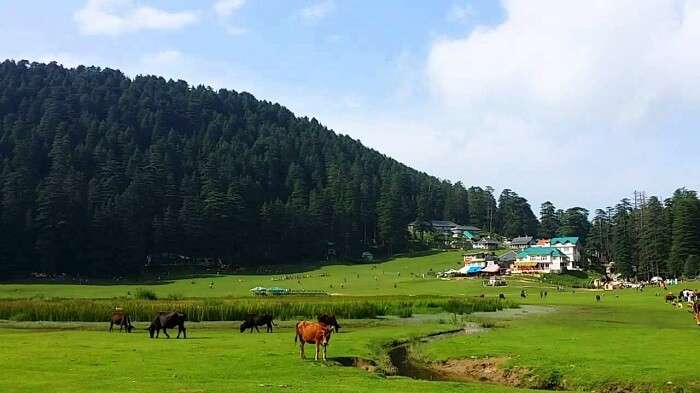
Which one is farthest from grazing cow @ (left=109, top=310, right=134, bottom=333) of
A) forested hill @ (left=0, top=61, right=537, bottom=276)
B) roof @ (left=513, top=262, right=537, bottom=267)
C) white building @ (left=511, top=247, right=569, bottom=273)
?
roof @ (left=513, top=262, right=537, bottom=267)

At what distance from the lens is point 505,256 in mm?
136625

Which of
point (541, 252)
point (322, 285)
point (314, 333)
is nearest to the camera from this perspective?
point (314, 333)

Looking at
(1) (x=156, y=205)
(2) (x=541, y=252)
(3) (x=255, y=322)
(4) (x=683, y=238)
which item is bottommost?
(3) (x=255, y=322)

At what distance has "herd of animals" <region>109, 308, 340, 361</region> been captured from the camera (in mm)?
23125

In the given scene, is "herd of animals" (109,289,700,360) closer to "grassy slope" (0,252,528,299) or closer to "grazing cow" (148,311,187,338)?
"grazing cow" (148,311,187,338)

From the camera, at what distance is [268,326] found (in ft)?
120

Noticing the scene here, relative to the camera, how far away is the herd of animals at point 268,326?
2312cm

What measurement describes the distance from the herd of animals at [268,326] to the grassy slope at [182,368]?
0.87 metres

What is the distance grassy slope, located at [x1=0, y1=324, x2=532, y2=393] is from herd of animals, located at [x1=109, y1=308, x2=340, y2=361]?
0.87 meters

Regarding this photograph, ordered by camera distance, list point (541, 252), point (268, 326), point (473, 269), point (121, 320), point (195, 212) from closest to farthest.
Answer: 1. point (268, 326)
2. point (121, 320)
3. point (473, 269)
4. point (541, 252)
5. point (195, 212)

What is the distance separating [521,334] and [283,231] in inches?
4700

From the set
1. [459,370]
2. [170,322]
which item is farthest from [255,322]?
[459,370]

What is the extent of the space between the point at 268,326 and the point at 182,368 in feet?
54.2

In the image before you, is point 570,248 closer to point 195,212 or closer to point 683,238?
point 683,238
